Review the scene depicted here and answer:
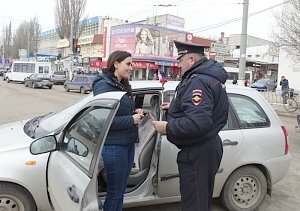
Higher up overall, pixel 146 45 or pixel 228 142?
pixel 146 45

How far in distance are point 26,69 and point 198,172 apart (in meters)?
44.1

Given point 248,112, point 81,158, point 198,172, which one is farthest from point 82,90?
point 198,172

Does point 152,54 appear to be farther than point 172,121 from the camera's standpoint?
Yes

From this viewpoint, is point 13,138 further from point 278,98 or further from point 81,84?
point 81,84

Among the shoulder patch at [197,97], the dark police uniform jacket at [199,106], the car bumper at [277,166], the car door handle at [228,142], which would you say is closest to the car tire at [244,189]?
the car bumper at [277,166]

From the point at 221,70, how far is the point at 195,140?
24.2 inches

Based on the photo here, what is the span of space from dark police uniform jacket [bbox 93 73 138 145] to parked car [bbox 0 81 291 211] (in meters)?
0.20

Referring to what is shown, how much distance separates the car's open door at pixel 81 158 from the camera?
2620 mm

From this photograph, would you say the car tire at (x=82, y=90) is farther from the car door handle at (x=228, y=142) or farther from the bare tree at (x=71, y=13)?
the car door handle at (x=228, y=142)

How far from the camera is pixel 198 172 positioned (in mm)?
2971

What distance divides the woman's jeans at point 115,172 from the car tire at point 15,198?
0.90 metres

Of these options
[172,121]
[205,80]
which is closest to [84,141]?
[172,121]

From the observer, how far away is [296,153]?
26.6 ft

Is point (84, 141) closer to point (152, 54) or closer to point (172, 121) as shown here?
point (172, 121)
